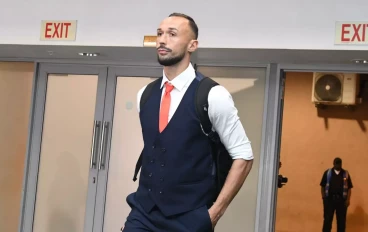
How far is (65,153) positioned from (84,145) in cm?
19

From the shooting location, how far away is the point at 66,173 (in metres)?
4.50

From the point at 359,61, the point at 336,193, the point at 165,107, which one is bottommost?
the point at 336,193

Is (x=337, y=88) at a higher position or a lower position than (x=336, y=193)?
higher

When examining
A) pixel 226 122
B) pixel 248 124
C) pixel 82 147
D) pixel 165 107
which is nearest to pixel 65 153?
pixel 82 147

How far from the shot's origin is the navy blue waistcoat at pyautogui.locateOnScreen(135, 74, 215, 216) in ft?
5.83

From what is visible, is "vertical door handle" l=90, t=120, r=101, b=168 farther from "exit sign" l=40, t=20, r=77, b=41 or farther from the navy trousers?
the navy trousers

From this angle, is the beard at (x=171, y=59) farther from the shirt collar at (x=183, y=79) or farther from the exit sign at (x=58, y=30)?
the exit sign at (x=58, y=30)

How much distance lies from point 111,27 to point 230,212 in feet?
5.37

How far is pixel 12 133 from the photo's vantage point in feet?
15.6

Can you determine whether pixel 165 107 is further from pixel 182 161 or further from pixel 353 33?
pixel 353 33

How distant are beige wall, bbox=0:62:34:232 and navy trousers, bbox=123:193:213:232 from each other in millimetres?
3105

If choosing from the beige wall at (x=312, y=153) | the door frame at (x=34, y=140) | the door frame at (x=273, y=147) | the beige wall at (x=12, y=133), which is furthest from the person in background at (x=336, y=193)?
the beige wall at (x=12, y=133)

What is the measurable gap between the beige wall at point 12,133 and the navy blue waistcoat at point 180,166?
3116 millimetres

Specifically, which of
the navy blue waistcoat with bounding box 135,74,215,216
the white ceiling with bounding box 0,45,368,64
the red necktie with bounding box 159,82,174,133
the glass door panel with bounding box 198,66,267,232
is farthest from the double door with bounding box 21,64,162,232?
the navy blue waistcoat with bounding box 135,74,215,216
